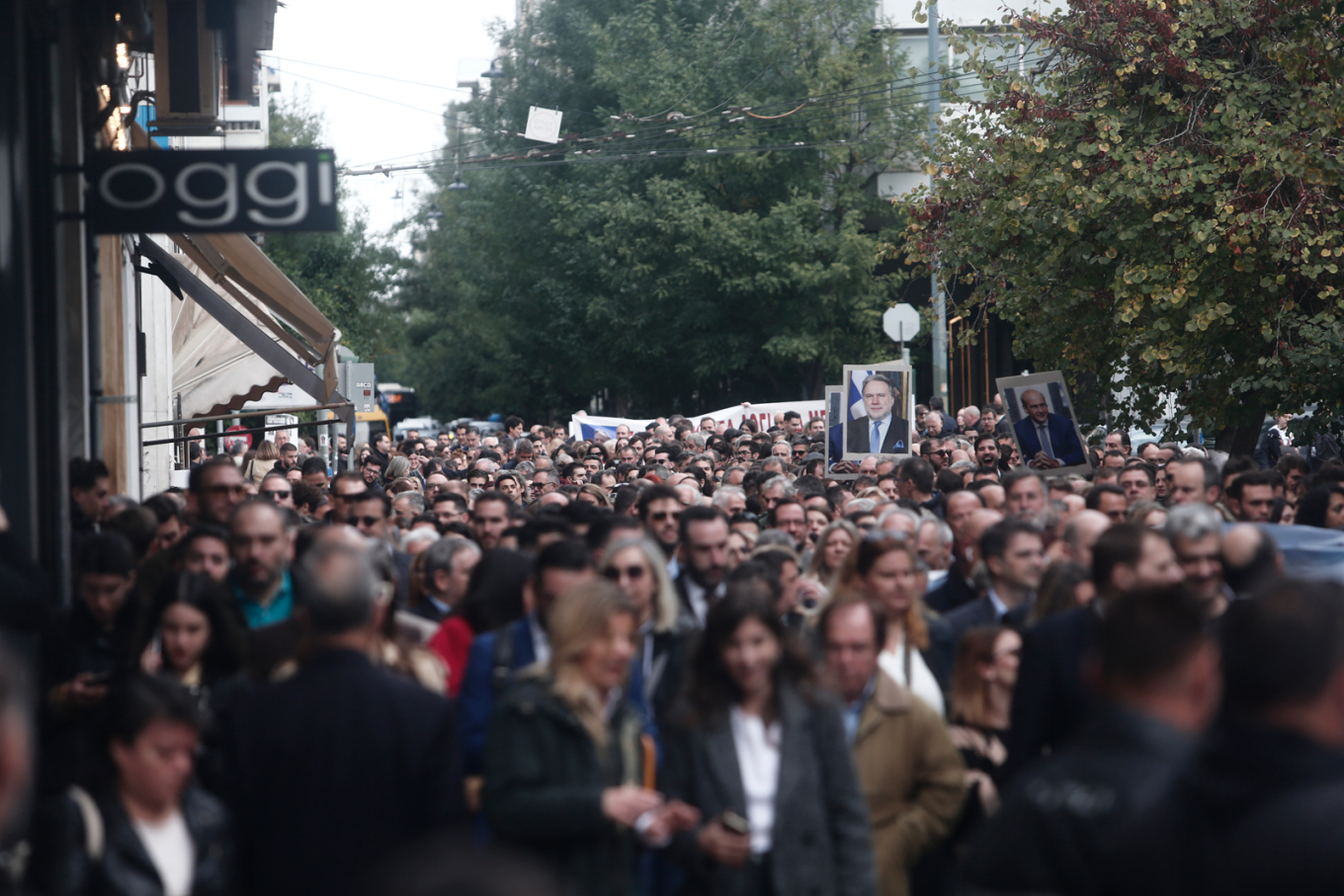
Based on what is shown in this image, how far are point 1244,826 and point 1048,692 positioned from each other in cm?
216

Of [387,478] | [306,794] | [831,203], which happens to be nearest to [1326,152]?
[387,478]

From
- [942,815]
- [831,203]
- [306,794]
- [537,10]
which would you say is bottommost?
[942,815]

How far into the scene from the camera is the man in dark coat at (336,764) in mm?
4152

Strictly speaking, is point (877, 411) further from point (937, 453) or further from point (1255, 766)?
point (1255, 766)

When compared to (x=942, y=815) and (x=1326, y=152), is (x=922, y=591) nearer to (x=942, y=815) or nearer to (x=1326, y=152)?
(x=942, y=815)

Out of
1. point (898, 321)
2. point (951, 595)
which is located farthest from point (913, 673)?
point (898, 321)

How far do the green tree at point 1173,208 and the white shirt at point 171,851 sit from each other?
36.1 feet

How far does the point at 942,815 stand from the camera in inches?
203

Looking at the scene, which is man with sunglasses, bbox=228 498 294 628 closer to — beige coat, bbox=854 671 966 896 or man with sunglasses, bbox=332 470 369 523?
beige coat, bbox=854 671 966 896

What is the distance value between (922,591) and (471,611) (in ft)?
6.96

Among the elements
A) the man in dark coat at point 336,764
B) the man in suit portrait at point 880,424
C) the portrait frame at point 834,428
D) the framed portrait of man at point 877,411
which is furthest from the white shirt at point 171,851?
the portrait frame at point 834,428

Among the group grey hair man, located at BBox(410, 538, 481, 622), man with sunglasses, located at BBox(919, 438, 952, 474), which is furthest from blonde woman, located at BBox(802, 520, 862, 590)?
man with sunglasses, located at BBox(919, 438, 952, 474)

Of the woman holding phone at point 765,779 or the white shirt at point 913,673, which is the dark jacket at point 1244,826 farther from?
the white shirt at point 913,673

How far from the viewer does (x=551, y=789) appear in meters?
4.38
